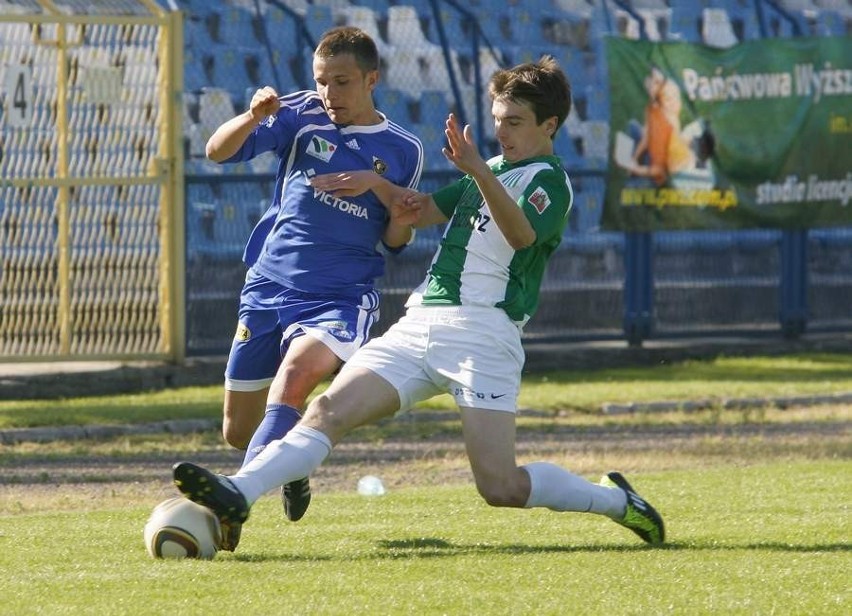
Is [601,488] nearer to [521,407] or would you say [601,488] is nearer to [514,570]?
[514,570]

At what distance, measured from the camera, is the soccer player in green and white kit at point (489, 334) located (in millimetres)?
6855

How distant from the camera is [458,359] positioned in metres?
6.94

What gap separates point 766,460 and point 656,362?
5666mm

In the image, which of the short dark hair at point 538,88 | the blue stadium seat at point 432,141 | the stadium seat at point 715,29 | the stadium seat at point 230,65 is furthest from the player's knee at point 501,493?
the stadium seat at point 715,29

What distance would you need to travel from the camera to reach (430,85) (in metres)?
17.9

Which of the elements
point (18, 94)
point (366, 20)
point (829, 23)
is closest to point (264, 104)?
point (18, 94)

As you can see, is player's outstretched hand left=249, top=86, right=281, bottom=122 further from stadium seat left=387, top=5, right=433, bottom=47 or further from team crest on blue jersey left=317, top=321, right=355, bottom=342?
stadium seat left=387, top=5, right=433, bottom=47

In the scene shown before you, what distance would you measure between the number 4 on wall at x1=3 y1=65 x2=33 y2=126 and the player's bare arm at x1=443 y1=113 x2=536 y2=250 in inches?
340

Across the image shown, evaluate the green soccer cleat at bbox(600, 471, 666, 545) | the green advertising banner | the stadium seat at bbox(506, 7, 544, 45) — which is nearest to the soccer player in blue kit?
the green soccer cleat at bbox(600, 471, 666, 545)

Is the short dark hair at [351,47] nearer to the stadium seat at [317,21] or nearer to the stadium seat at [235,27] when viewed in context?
the stadium seat at [235,27]

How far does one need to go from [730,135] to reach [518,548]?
1085 cm

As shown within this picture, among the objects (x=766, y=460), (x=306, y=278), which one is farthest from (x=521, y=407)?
(x=306, y=278)

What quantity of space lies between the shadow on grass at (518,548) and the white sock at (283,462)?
0.42 metres

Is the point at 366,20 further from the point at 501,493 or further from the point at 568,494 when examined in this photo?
the point at 501,493
